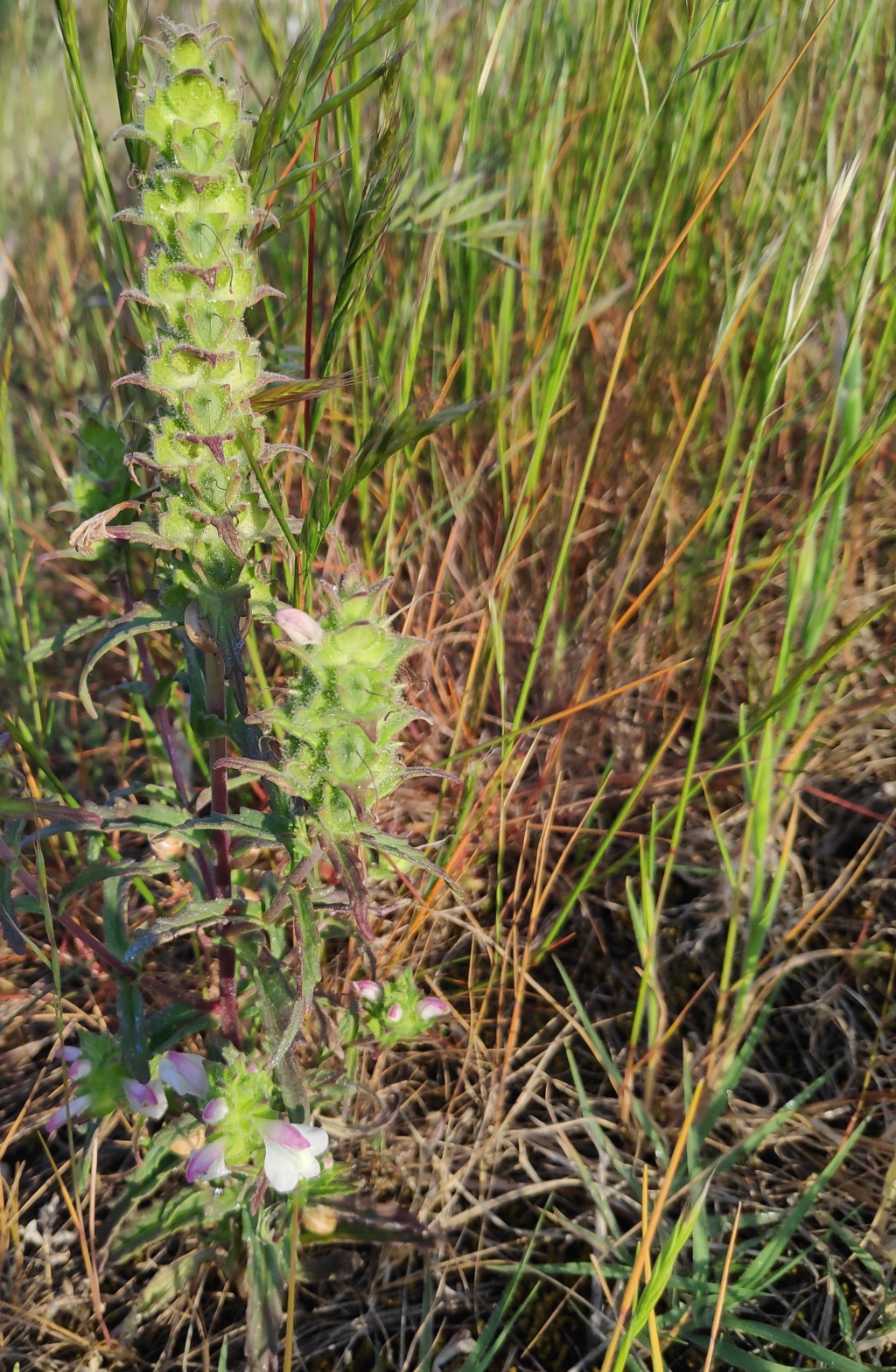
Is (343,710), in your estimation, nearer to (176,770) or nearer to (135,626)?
(135,626)

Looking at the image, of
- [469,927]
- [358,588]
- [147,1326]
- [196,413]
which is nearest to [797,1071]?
[469,927]

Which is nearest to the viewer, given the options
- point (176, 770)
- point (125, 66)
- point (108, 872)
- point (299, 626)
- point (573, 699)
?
point (299, 626)

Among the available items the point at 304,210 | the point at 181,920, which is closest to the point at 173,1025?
the point at 181,920

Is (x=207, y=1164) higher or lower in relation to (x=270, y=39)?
lower

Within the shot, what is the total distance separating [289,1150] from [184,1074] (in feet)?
0.60

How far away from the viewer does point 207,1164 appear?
1210mm

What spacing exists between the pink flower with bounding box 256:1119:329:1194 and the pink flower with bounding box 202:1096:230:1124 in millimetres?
51

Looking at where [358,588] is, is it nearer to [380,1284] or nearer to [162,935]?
[162,935]

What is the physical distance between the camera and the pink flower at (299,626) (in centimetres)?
98

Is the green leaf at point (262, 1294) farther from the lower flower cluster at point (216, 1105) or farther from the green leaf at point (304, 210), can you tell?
the green leaf at point (304, 210)

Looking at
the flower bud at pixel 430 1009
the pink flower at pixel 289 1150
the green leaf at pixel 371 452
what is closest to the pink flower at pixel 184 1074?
the pink flower at pixel 289 1150

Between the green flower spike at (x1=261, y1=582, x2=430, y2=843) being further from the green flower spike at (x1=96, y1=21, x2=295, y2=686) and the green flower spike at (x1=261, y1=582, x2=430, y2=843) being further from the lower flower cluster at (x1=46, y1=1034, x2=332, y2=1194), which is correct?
the lower flower cluster at (x1=46, y1=1034, x2=332, y2=1194)

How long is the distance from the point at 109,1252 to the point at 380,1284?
0.40m

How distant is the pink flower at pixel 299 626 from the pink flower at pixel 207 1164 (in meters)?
0.70
